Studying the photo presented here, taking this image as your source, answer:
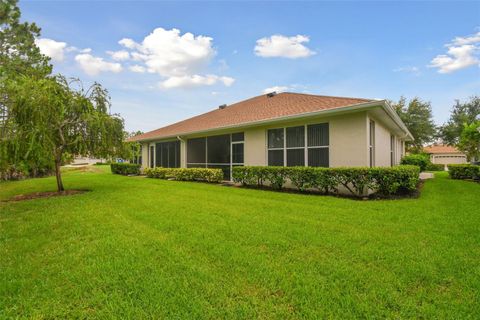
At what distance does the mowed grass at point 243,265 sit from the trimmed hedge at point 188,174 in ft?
22.2

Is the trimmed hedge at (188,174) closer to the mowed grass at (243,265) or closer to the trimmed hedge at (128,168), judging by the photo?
the trimmed hedge at (128,168)

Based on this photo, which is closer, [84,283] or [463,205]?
[84,283]

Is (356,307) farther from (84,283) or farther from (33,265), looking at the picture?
(33,265)

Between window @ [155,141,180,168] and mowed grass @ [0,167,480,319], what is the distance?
1059 cm

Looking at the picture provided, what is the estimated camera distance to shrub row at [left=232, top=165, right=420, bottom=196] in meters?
7.35

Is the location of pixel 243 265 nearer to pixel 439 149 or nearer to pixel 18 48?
pixel 18 48

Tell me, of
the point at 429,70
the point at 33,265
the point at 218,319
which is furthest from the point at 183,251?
the point at 429,70

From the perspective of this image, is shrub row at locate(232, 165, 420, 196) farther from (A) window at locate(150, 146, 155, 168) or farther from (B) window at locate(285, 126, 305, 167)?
(A) window at locate(150, 146, 155, 168)

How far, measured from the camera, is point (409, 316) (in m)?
2.13

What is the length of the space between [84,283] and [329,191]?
7.67 meters

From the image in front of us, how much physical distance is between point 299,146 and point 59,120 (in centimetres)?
892

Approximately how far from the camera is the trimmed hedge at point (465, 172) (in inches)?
509

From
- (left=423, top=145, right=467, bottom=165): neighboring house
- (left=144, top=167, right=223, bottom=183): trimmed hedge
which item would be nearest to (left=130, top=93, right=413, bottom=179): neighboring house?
(left=144, top=167, right=223, bottom=183): trimmed hedge

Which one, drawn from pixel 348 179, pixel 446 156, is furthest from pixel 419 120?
pixel 348 179
